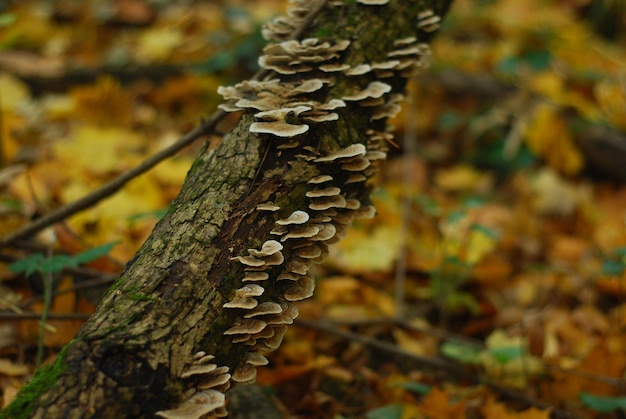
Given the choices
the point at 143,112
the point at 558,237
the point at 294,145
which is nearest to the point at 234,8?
the point at 143,112

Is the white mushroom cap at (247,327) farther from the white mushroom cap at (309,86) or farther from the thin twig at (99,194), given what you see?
the thin twig at (99,194)

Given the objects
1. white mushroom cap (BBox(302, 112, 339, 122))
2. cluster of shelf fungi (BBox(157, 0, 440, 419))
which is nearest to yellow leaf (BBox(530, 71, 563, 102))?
cluster of shelf fungi (BBox(157, 0, 440, 419))

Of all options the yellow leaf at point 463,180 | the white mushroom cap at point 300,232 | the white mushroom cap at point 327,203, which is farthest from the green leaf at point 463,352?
the yellow leaf at point 463,180

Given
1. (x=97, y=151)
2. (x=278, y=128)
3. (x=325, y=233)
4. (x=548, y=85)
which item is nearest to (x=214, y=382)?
(x=325, y=233)

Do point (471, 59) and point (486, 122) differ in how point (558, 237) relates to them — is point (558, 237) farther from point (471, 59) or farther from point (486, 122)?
point (471, 59)

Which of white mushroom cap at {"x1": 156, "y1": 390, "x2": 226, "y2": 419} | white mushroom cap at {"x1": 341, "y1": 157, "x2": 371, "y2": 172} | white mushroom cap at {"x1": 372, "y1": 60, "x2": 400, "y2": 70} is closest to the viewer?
white mushroom cap at {"x1": 156, "y1": 390, "x2": 226, "y2": 419}

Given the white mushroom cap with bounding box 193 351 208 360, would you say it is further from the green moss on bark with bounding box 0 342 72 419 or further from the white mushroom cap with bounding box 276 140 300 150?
the white mushroom cap with bounding box 276 140 300 150

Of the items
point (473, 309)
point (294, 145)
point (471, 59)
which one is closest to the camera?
point (294, 145)

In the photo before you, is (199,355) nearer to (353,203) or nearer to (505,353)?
(353,203)
